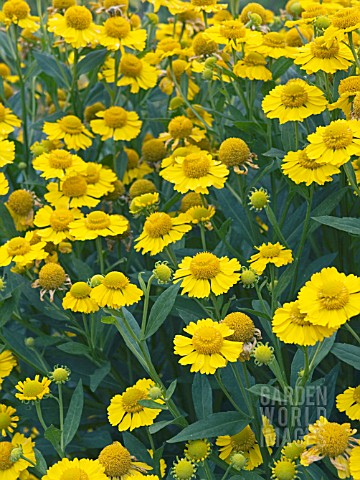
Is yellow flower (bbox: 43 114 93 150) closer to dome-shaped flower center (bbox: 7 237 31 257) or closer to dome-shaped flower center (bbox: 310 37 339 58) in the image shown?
dome-shaped flower center (bbox: 7 237 31 257)

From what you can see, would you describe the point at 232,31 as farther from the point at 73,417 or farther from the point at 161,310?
the point at 73,417

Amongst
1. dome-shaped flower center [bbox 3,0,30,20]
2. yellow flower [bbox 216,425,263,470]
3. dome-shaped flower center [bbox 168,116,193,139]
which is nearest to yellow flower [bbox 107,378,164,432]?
yellow flower [bbox 216,425,263,470]

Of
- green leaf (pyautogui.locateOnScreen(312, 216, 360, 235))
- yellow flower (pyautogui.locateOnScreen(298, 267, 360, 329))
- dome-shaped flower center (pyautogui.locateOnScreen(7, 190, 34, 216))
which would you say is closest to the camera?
yellow flower (pyautogui.locateOnScreen(298, 267, 360, 329))

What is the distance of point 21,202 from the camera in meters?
1.65

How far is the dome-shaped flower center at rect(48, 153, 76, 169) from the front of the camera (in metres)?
1.61

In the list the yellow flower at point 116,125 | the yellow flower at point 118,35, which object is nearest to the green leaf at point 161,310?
the yellow flower at point 116,125

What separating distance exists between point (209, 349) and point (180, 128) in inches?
27.0

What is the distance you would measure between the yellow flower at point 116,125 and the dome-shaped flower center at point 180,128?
4.7 inches

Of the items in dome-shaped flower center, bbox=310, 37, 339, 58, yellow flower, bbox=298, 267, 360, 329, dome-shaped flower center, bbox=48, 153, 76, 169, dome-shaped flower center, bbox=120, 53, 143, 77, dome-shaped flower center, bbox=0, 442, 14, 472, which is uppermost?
dome-shaped flower center, bbox=310, 37, 339, 58

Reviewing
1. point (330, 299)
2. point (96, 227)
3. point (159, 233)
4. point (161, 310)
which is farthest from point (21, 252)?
point (330, 299)

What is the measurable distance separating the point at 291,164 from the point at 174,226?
25 centimetres

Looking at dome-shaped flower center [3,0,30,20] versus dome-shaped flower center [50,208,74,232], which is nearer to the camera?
dome-shaped flower center [50,208,74,232]

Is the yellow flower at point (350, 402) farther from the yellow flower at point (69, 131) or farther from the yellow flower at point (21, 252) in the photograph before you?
the yellow flower at point (69, 131)

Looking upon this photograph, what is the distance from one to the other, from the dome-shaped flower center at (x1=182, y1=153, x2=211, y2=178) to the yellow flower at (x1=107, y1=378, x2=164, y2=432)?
41cm
